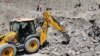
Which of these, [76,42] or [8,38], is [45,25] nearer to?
[76,42]

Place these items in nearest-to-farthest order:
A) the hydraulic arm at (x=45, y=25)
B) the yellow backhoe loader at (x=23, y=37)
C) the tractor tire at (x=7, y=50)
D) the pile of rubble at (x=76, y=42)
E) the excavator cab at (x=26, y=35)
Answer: the tractor tire at (x=7, y=50), the yellow backhoe loader at (x=23, y=37), the pile of rubble at (x=76, y=42), the excavator cab at (x=26, y=35), the hydraulic arm at (x=45, y=25)

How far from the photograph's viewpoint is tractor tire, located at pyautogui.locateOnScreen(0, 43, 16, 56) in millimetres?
12117

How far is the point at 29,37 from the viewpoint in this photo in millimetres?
13180

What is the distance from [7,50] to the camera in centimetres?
1231

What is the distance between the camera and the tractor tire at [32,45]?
13.1m

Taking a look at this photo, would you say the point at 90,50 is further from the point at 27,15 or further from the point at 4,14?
the point at 4,14

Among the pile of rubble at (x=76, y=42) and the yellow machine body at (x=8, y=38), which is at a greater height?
the yellow machine body at (x=8, y=38)

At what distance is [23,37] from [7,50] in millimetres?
1296

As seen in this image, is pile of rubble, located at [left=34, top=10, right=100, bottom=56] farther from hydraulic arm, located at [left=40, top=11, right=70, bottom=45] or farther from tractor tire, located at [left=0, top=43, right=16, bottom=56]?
tractor tire, located at [left=0, top=43, right=16, bottom=56]

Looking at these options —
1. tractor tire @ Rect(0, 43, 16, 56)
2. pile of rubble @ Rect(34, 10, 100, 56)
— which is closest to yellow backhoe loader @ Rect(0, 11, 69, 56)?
tractor tire @ Rect(0, 43, 16, 56)

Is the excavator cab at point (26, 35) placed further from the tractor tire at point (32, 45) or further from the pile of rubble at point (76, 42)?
the pile of rubble at point (76, 42)

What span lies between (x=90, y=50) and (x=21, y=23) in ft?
12.0

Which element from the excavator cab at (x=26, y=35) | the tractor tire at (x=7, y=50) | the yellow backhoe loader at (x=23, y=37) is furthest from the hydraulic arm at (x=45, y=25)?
the tractor tire at (x=7, y=50)

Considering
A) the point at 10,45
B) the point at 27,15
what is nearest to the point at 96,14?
the point at 10,45
